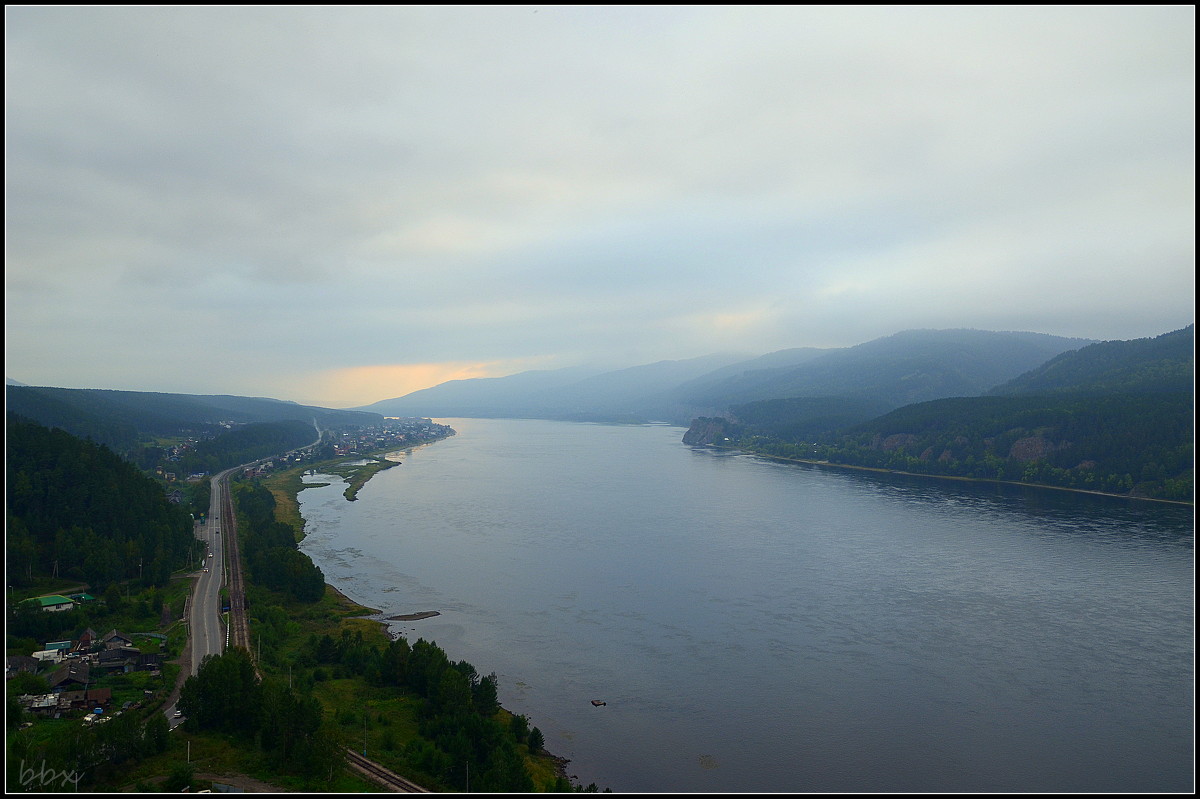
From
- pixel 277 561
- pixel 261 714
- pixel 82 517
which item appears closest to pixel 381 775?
pixel 261 714

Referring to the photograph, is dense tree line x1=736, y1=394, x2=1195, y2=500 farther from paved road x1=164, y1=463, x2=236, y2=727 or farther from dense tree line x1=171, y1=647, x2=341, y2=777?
paved road x1=164, y1=463, x2=236, y2=727

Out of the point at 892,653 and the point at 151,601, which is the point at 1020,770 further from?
the point at 151,601

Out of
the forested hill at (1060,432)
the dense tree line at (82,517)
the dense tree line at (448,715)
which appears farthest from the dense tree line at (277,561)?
the forested hill at (1060,432)

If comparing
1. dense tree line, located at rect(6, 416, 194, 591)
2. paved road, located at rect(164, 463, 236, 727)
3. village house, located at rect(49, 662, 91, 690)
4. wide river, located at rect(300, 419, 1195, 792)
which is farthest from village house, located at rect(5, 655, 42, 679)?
wide river, located at rect(300, 419, 1195, 792)

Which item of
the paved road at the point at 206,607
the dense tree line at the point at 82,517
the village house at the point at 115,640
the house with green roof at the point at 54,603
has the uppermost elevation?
the dense tree line at the point at 82,517

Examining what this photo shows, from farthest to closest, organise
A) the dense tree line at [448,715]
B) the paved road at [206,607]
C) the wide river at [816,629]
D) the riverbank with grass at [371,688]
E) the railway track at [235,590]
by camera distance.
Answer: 1. the railway track at [235,590]
2. the paved road at [206,607]
3. the wide river at [816,629]
4. the riverbank with grass at [371,688]
5. the dense tree line at [448,715]

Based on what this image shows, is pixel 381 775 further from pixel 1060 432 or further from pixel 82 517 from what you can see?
pixel 1060 432

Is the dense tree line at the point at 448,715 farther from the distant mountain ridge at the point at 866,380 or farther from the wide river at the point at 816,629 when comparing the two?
the distant mountain ridge at the point at 866,380
